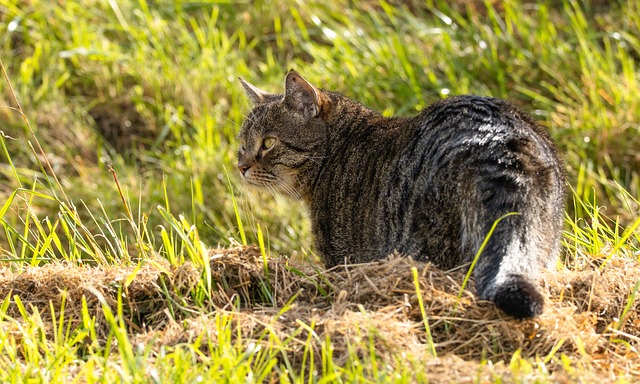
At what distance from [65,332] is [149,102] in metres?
4.19

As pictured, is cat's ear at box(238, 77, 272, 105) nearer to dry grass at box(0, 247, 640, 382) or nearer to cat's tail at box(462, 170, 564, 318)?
dry grass at box(0, 247, 640, 382)

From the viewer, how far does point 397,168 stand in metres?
3.70

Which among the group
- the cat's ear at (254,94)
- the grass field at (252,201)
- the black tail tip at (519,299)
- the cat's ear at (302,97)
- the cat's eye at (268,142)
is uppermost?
the cat's ear at (302,97)

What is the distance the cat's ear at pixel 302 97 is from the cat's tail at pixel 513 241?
4.14 ft

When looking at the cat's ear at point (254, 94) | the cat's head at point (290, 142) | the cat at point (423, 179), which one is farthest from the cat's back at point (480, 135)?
the cat's ear at point (254, 94)

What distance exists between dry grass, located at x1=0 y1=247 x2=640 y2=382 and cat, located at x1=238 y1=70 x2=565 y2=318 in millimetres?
152

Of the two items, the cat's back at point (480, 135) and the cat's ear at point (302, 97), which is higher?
the cat's back at point (480, 135)

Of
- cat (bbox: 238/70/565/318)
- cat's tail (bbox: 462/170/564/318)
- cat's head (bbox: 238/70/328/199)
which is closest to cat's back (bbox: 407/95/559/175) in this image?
cat (bbox: 238/70/565/318)

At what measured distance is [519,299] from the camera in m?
2.72

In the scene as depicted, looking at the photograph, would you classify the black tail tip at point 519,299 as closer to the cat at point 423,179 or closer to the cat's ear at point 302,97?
the cat at point 423,179

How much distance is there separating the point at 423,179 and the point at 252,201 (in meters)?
2.64

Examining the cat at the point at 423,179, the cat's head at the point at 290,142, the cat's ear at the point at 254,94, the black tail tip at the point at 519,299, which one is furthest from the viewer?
the cat's ear at the point at 254,94

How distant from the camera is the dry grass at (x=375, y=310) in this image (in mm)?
2797

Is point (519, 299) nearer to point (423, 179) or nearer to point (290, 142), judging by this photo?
point (423, 179)
